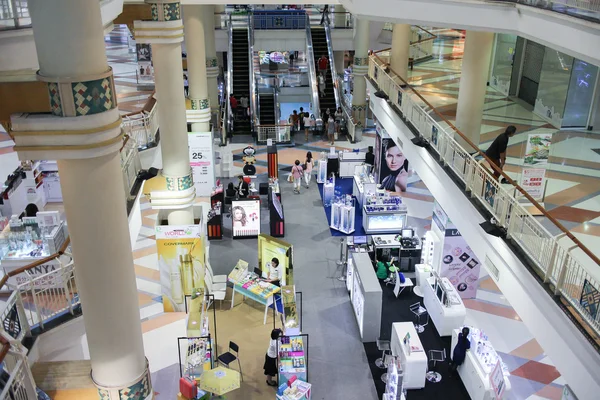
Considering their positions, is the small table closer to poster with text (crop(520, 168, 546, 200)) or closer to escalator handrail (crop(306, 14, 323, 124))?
poster with text (crop(520, 168, 546, 200))

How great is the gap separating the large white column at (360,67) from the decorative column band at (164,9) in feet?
43.7

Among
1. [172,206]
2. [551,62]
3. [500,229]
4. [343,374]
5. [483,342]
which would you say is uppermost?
[551,62]

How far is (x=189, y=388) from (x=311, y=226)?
8.79 m

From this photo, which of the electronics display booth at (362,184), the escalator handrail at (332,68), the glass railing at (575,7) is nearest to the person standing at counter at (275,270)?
the electronics display booth at (362,184)

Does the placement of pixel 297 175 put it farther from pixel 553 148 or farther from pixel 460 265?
pixel 553 148

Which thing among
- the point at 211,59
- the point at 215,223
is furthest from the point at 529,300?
the point at 211,59

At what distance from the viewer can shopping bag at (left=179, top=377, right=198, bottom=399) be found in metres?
8.80

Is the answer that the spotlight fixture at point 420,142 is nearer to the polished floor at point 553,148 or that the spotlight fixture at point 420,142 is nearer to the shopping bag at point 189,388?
the polished floor at point 553,148

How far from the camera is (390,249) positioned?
14711 mm

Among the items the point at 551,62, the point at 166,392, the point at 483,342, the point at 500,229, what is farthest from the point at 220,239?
the point at 551,62

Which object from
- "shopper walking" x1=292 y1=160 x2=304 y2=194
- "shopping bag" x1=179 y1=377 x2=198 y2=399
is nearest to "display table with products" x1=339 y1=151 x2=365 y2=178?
"shopper walking" x1=292 y1=160 x2=304 y2=194

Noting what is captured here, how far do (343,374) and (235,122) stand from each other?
52.5 ft

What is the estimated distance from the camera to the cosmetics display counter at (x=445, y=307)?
12.0m

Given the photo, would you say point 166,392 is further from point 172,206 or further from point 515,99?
point 515,99
